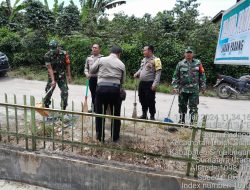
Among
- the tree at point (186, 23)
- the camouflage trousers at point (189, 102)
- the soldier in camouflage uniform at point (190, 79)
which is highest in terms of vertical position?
the tree at point (186, 23)

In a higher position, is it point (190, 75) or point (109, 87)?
point (190, 75)

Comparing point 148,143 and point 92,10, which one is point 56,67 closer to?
point 148,143

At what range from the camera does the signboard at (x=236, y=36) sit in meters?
1.74

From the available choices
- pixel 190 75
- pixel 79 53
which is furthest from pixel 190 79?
pixel 79 53

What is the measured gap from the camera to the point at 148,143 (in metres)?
3.68

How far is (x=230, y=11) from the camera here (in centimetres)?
212

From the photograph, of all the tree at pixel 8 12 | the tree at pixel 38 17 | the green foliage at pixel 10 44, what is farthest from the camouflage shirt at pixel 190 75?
the tree at pixel 8 12

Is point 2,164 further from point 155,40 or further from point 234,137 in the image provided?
point 155,40

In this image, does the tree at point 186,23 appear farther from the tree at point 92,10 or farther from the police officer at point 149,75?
the police officer at point 149,75

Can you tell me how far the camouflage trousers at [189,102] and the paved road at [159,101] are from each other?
1.32 m

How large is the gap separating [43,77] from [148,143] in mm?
7966

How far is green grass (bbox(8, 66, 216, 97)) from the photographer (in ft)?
30.9

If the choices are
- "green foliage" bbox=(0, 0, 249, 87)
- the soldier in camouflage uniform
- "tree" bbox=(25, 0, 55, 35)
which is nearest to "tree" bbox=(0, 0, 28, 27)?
"green foliage" bbox=(0, 0, 249, 87)

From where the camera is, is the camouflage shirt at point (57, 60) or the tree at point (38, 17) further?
the tree at point (38, 17)
